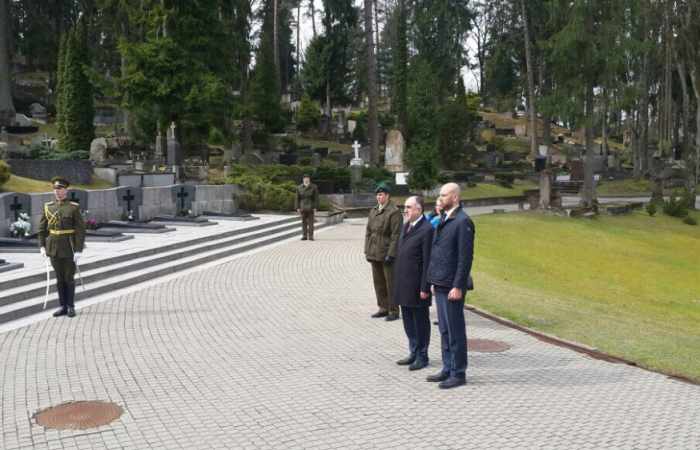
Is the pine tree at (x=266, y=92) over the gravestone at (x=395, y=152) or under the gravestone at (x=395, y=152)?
over

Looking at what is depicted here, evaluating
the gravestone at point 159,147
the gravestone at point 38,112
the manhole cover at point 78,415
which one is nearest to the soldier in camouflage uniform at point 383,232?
the manhole cover at point 78,415

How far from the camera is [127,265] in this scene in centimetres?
1375

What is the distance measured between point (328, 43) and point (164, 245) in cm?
5720

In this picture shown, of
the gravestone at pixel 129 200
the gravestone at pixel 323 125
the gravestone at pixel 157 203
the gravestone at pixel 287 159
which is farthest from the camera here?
the gravestone at pixel 323 125

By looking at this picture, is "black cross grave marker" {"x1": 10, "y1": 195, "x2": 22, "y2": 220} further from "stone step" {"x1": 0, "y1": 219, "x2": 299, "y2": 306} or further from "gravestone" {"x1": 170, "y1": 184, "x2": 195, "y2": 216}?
"gravestone" {"x1": 170, "y1": 184, "x2": 195, "y2": 216}

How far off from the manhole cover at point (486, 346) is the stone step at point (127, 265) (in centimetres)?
672

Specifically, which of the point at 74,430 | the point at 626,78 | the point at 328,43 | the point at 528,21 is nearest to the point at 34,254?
the point at 74,430

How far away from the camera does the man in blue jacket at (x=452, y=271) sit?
677 centimetres

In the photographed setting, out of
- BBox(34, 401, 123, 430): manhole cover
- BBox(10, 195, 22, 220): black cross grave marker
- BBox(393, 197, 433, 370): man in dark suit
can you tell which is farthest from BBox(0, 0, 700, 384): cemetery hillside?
BBox(34, 401, 123, 430): manhole cover

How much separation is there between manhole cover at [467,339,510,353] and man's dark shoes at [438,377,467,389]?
1.63 metres

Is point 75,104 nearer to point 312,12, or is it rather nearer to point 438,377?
point 438,377

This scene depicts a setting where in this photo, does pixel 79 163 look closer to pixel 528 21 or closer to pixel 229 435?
pixel 229 435

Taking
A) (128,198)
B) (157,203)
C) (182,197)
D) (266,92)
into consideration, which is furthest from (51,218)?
(266,92)

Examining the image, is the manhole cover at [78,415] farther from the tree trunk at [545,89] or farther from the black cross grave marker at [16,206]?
the tree trunk at [545,89]
